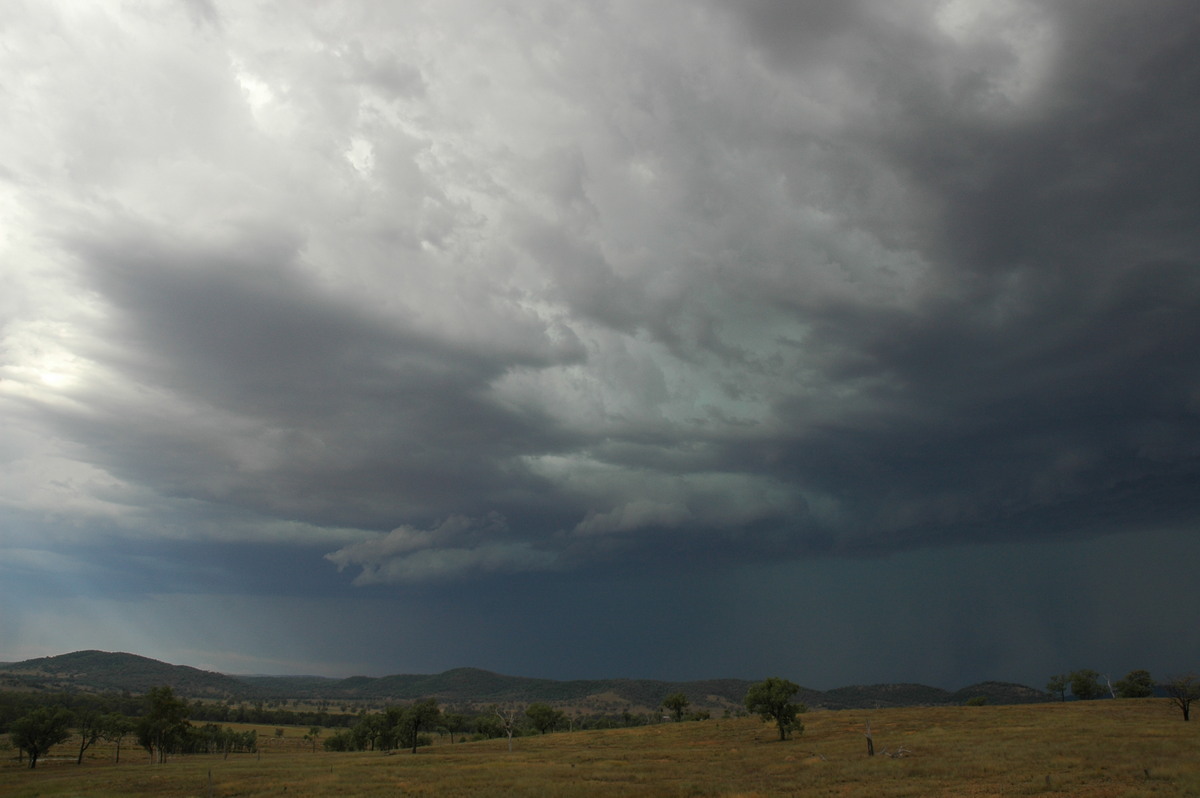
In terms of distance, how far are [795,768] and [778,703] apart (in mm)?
37823

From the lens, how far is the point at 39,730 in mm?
105000

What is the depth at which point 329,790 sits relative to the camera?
57438 mm

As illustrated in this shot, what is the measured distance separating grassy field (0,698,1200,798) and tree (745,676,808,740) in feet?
12.9

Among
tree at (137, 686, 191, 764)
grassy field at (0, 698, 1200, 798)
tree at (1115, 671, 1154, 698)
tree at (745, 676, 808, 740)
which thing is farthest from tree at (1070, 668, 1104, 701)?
tree at (137, 686, 191, 764)

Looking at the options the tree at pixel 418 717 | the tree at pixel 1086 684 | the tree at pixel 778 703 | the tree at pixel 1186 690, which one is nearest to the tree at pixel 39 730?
the tree at pixel 418 717

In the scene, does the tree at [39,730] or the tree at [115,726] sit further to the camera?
the tree at [115,726]

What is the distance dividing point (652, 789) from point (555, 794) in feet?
25.7

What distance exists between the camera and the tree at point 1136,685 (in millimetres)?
150875

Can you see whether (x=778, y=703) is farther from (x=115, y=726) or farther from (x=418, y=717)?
(x=115, y=726)

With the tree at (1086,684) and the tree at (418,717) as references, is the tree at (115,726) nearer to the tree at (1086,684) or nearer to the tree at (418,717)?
the tree at (418,717)

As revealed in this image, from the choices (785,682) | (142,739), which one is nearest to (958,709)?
A: (785,682)

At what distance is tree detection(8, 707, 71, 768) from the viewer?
337ft

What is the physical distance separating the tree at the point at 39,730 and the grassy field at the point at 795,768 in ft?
16.2

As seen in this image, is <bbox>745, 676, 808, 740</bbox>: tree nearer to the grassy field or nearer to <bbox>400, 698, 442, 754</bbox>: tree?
the grassy field
